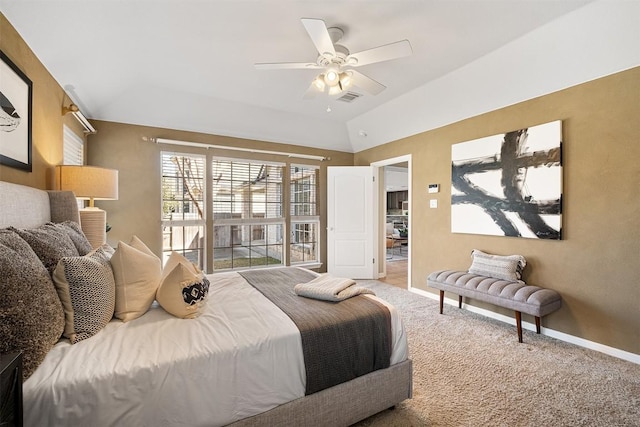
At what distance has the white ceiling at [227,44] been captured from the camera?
2066 mm

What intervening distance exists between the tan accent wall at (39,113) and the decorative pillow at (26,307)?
103 centimetres

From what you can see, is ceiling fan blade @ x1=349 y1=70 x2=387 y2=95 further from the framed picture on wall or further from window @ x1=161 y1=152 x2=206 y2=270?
window @ x1=161 y1=152 x2=206 y2=270

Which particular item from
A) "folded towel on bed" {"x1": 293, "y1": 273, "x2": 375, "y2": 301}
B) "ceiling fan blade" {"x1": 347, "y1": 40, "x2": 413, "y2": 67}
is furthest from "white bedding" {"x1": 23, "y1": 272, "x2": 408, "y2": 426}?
"ceiling fan blade" {"x1": 347, "y1": 40, "x2": 413, "y2": 67}

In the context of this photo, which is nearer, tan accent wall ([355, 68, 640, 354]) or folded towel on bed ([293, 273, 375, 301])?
folded towel on bed ([293, 273, 375, 301])

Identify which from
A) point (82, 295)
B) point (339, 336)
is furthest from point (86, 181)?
point (339, 336)

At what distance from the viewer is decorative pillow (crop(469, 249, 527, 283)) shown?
299 centimetres

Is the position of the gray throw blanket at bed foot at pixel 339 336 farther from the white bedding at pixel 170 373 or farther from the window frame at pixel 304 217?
the window frame at pixel 304 217

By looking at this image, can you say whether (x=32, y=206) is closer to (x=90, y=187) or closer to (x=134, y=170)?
(x=90, y=187)

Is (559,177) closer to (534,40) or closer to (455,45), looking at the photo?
(534,40)

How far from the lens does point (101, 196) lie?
2660 millimetres

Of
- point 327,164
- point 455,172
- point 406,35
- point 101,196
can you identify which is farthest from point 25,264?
point 327,164

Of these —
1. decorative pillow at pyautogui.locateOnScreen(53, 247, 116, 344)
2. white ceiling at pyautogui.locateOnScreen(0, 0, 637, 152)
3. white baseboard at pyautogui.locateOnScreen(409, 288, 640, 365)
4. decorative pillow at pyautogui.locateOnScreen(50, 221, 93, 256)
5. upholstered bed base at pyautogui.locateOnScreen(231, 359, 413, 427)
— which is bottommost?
white baseboard at pyautogui.locateOnScreen(409, 288, 640, 365)

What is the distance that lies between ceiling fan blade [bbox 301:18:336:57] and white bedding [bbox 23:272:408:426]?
1782 millimetres

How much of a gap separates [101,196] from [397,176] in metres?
8.70
